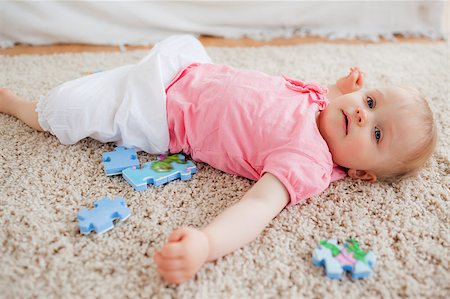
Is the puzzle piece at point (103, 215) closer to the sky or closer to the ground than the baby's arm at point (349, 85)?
closer to the ground

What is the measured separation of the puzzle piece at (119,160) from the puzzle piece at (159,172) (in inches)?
0.7

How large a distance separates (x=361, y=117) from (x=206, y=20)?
1.15 meters

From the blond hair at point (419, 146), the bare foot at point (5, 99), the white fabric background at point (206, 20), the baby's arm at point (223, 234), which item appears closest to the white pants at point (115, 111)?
the bare foot at point (5, 99)

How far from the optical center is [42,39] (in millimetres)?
1794

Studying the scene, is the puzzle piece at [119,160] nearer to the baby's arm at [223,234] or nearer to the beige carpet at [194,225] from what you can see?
the beige carpet at [194,225]

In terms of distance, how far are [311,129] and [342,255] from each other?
0.99 feet

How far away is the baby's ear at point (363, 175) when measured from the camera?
1067 mm

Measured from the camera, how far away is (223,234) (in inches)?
32.8

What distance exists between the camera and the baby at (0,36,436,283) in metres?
0.96

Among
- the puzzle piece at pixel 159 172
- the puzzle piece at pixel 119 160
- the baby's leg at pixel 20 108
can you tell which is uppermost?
the baby's leg at pixel 20 108

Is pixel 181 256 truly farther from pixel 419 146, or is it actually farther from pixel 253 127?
pixel 419 146

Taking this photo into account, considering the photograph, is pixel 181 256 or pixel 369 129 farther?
pixel 369 129

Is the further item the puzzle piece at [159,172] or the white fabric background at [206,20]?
the white fabric background at [206,20]

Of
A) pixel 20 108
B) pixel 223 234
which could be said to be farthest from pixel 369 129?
pixel 20 108
